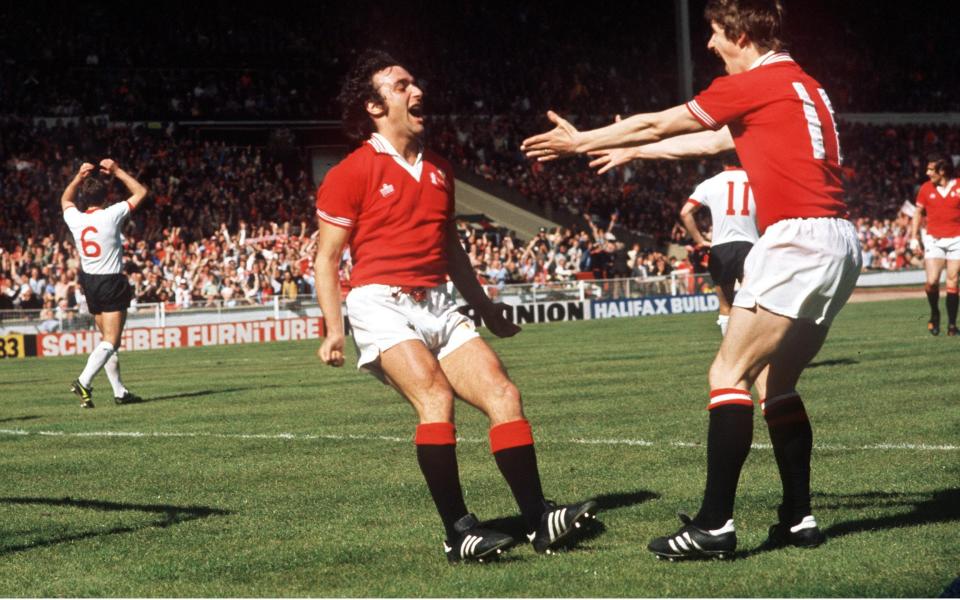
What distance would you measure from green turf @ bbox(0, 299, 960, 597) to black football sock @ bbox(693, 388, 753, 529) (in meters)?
0.27

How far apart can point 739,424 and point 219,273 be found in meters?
27.3

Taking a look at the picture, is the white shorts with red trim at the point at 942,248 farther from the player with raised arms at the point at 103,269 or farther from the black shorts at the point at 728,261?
the player with raised arms at the point at 103,269

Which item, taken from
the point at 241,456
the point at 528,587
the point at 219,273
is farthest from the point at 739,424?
the point at 219,273

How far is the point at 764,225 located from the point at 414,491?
8.94 ft

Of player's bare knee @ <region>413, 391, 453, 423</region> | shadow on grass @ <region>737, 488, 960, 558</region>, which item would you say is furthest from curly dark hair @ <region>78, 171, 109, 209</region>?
shadow on grass @ <region>737, 488, 960, 558</region>

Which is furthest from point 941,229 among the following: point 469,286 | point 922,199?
point 469,286

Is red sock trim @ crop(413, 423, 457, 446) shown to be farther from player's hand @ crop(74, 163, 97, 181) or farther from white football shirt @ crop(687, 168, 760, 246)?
player's hand @ crop(74, 163, 97, 181)

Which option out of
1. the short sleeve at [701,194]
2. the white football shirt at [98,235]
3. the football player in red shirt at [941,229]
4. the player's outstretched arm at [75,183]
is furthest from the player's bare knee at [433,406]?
the football player in red shirt at [941,229]

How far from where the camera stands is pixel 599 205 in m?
44.4

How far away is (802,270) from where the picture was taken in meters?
5.36

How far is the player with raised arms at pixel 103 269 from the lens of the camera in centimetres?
1402

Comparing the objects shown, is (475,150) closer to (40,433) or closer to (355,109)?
(40,433)

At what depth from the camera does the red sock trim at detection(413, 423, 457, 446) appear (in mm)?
5656

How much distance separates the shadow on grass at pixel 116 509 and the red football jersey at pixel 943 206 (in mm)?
14125
